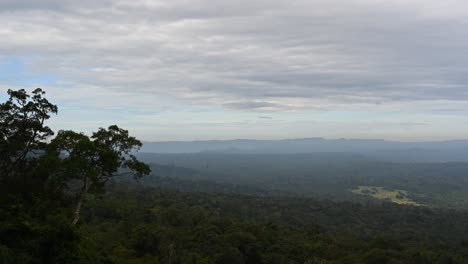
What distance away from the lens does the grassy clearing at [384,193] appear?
149 m

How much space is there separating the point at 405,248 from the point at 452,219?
1682 inches

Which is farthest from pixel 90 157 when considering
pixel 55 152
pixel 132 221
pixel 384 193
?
pixel 384 193

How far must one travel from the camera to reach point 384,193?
6540 inches

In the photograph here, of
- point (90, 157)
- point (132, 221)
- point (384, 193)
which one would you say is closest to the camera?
point (90, 157)

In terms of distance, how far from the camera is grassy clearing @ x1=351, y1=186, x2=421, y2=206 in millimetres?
149375

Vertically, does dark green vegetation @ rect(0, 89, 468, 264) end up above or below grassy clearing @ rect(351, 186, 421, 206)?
above

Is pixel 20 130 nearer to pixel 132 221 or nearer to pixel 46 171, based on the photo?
pixel 46 171

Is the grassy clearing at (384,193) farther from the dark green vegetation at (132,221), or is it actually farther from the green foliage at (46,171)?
the green foliage at (46,171)

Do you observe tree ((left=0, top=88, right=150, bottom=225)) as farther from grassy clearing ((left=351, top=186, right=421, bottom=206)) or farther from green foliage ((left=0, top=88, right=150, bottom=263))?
grassy clearing ((left=351, top=186, right=421, bottom=206))

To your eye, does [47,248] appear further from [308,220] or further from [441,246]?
[308,220]

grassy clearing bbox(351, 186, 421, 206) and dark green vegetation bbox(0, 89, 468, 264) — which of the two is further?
grassy clearing bbox(351, 186, 421, 206)

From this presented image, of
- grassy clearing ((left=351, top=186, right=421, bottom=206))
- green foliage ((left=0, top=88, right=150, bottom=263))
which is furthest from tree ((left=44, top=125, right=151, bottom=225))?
grassy clearing ((left=351, top=186, right=421, bottom=206))

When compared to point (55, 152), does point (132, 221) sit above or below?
below

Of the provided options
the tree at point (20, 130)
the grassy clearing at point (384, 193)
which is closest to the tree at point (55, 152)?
the tree at point (20, 130)
